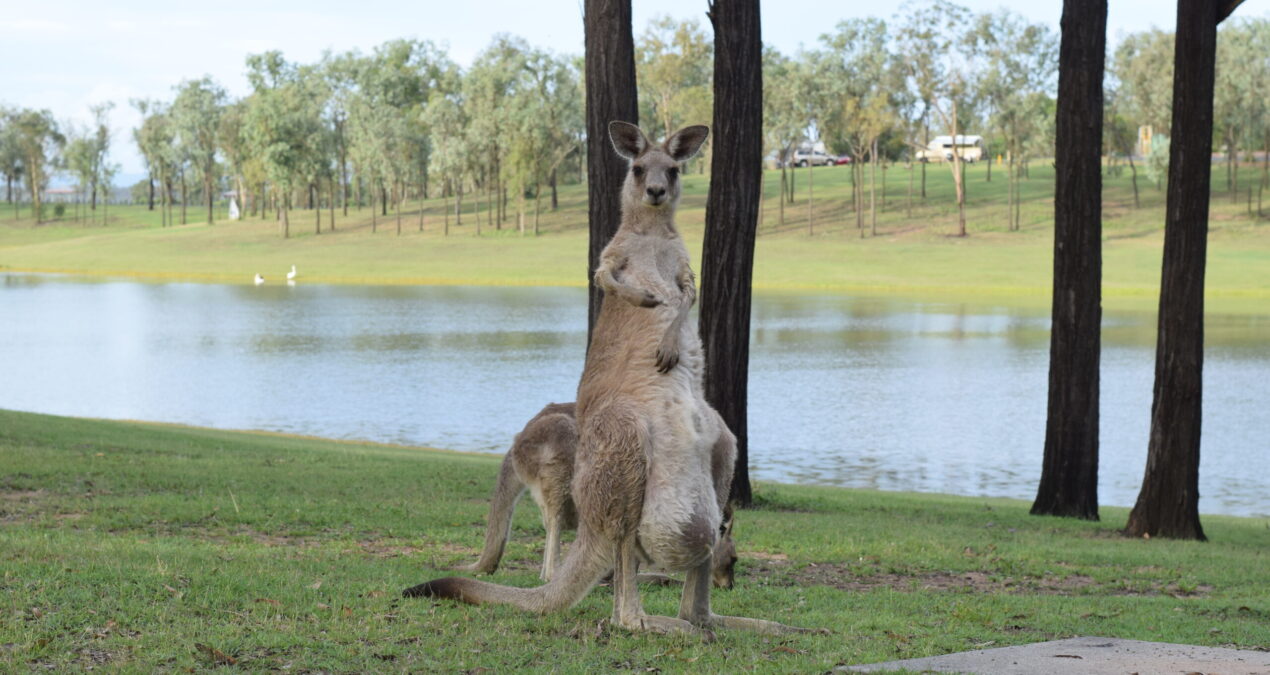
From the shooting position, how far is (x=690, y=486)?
5.56m

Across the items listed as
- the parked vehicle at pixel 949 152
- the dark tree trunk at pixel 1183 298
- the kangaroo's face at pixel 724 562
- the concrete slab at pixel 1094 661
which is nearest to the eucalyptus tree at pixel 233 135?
the parked vehicle at pixel 949 152

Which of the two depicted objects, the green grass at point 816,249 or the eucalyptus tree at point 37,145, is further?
the eucalyptus tree at point 37,145

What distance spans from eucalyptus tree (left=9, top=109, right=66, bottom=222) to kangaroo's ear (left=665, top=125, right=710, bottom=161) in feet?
416

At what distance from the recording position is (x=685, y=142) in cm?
614

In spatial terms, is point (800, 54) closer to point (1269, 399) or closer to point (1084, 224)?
point (1269, 399)

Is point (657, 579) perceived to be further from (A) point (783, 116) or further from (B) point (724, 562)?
(A) point (783, 116)

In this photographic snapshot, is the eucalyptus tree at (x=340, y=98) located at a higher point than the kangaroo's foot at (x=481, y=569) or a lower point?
higher

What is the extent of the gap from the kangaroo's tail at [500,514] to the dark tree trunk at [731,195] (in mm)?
4748

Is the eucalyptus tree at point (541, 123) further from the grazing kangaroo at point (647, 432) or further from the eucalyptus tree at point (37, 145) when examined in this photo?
the grazing kangaroo at point (647, 432)

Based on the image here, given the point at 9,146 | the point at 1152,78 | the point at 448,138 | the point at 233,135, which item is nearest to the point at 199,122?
the point at 233,135

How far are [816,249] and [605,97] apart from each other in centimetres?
6305

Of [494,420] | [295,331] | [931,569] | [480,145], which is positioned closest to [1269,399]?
[494,420]

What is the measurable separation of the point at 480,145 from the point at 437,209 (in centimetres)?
1987

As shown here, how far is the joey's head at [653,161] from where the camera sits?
5930 millimetres
